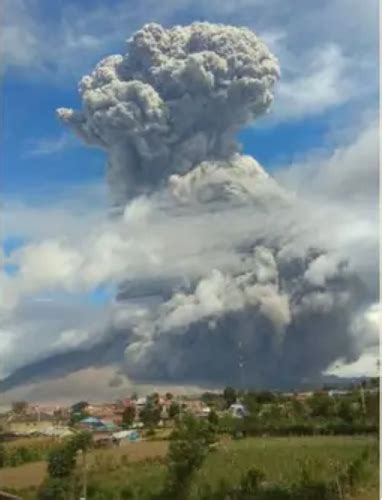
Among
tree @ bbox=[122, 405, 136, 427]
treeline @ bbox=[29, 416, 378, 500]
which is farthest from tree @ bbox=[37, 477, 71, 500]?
tree @ bbox=[122, 405, 136, 427]

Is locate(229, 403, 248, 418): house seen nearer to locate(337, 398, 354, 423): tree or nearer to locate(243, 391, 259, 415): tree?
locate(243, 391, 259, 415): tree

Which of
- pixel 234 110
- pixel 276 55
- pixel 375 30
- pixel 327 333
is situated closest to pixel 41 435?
pixel 327 333

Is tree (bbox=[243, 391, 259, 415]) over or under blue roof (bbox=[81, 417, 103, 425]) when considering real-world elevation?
over

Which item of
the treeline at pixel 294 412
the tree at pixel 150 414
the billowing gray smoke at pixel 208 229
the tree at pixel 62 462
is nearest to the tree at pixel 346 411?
the treeline at pixel 294 412

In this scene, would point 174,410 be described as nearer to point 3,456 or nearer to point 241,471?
point 241,471

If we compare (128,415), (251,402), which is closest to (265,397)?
(251,402)

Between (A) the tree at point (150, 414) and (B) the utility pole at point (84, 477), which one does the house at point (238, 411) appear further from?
(B) the utility pole at point (84, 477)
